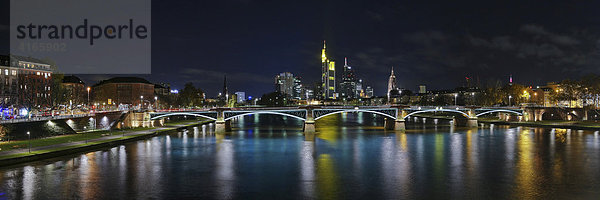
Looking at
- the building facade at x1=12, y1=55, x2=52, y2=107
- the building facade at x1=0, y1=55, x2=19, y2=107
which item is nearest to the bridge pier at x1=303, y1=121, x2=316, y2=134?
the building facade at x1=12, y1=55, x2=52, y2=107

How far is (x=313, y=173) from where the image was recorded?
37.2 meters

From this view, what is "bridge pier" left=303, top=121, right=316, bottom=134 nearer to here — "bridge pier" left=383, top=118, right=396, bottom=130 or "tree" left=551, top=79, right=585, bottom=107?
"bridge pier" left=383, top=118, right=396, bottom=130

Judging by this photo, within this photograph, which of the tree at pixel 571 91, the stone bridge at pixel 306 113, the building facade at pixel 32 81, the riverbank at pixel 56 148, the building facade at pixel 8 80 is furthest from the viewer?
the tree at pixel 571 91

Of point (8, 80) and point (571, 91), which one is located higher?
point (8, 80)

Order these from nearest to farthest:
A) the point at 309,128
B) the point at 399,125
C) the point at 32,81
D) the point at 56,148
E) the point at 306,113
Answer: the point at 56,148, the point at 309,128, the point at 306,113, the point at 32,81, the point at 399,125

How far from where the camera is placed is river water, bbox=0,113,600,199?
29.0 metres

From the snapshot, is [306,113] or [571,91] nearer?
[306,113]

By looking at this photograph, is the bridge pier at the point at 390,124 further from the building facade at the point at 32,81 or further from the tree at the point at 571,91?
the building facade at the point at 32,81

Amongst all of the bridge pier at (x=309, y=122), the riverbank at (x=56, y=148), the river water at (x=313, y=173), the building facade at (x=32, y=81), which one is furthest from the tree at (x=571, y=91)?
the building facade at (x=32, y=81)

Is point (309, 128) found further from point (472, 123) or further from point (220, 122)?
point (472, 123)

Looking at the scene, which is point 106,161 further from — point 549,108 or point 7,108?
point 549,108

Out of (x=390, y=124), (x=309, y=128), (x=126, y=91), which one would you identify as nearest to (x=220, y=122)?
(x=309, y=128)

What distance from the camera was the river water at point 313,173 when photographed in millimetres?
29031

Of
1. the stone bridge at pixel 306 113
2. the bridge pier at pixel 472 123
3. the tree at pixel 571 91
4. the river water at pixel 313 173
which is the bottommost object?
the river water at pixel 313 173
